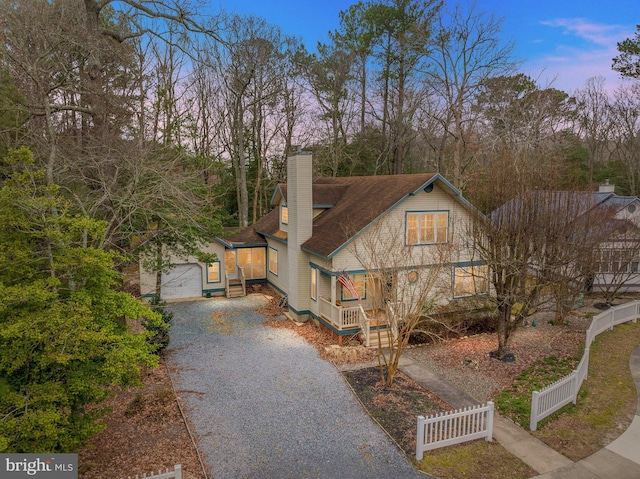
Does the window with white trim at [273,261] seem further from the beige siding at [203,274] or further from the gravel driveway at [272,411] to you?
the gravel driveway at [272,411]

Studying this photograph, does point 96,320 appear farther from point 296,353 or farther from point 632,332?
point 632,332

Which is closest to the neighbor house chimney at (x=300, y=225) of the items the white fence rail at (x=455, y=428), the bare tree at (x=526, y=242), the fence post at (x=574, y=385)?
the bare tree at (x=526, y=242)

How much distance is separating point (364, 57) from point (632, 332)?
89.7 feet

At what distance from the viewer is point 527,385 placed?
476 inches

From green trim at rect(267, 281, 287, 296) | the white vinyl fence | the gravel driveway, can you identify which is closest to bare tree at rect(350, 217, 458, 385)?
the gravel driveway

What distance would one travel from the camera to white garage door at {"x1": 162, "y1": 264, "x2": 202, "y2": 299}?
20748mm

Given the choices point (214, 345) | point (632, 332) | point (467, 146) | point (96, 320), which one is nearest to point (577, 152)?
point (467, 146)

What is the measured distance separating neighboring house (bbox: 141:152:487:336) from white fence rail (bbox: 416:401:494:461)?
18.9 feet

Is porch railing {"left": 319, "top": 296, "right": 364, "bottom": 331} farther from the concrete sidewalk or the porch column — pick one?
the concrete sidewalk

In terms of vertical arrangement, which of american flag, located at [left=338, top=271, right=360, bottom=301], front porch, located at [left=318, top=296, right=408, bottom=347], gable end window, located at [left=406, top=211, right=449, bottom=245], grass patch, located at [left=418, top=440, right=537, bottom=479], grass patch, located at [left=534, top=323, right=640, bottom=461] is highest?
gable end window, located at [left=406, top=211, right=449, bottom=245]

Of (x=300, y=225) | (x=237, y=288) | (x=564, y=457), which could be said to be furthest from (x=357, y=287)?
(x=564, y=457)

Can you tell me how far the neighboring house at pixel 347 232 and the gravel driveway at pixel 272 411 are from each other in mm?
2107

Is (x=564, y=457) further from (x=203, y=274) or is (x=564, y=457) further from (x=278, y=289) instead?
(x=203, y=274)

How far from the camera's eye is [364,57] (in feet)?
112
